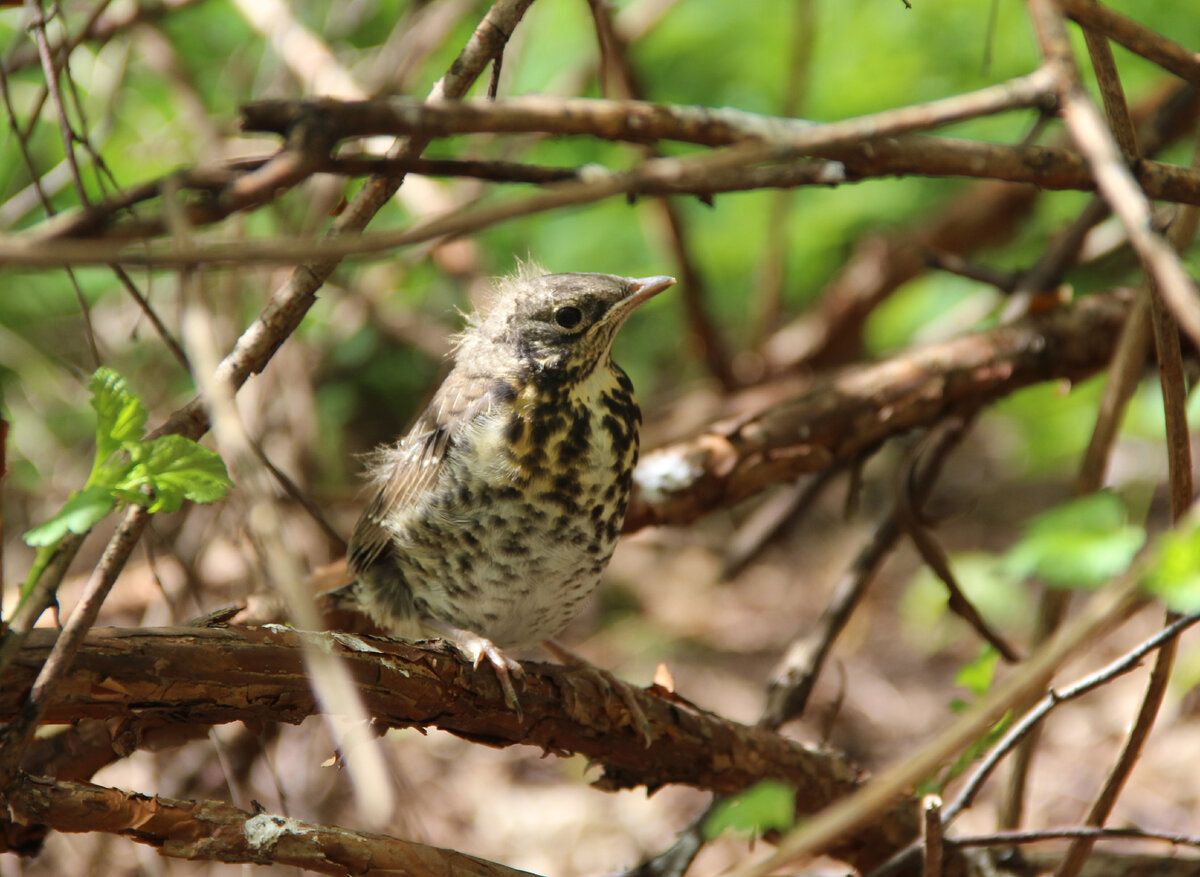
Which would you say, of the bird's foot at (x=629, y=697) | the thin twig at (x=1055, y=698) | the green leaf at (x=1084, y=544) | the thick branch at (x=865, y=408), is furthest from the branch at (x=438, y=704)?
the green leaf at (x=1084, y=544)

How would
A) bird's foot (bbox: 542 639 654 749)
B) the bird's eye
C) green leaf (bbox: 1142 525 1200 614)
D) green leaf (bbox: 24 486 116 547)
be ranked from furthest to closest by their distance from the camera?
1. the bird's eye
2. bird's foot (bbox: 542 639 654 749)
3. green leaf (bbox: 24 486 116 547)
4. green leaf (bbox: 1142 525 1200 614)

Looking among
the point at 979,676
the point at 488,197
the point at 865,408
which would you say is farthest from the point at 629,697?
the point at 488,197

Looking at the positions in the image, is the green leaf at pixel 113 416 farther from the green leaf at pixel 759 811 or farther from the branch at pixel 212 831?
the green leaf at pixel 759 811

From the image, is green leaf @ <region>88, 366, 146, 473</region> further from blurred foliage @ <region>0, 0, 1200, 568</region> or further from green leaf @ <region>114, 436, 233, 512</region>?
blurred foliage @ <region>0, 0, 1200, 568</region>

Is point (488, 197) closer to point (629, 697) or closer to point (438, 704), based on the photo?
point (629, 697)

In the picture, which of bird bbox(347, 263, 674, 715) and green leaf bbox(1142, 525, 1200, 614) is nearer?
green leaf bbox(1142, 525, 1200, 614)

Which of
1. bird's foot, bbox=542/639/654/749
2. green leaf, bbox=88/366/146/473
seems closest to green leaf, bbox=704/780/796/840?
bird's foot, bbox=542/639/654/749

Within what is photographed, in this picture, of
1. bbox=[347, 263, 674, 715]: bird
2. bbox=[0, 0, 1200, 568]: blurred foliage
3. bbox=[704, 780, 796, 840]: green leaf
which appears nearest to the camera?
bbox=[704, 780, 796, 840]: green leaf

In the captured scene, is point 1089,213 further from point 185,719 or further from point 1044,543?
point 185,719
